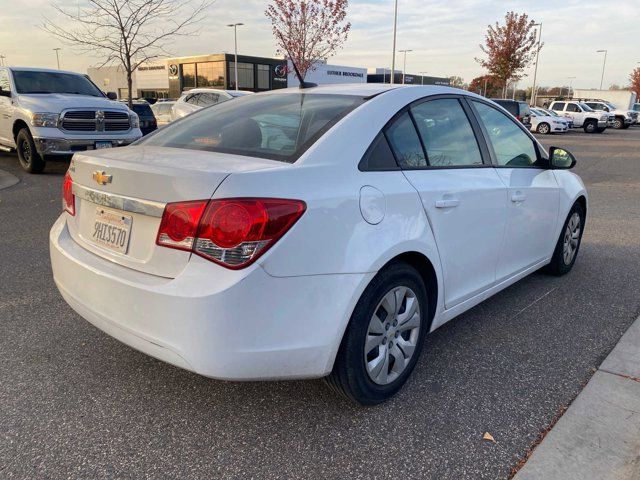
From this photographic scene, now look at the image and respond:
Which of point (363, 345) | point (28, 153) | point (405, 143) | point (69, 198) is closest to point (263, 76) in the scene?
point (28, 153)

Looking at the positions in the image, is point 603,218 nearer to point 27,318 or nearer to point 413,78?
point 27,318

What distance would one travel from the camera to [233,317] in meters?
2.06

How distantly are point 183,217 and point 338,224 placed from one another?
0.64 meters

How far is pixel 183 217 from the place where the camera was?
213cm

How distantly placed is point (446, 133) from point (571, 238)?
2267mm

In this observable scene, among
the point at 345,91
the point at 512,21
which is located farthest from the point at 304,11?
the point at 345,91

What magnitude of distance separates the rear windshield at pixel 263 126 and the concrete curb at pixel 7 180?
6.82 metres

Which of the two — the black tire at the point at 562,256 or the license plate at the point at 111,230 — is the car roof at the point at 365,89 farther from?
the black tire at the point at 562,256

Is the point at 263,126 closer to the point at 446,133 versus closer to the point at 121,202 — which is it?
the point at 121,202

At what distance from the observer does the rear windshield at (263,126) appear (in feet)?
8.39

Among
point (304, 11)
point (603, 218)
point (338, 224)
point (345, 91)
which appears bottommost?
point (603, 218)

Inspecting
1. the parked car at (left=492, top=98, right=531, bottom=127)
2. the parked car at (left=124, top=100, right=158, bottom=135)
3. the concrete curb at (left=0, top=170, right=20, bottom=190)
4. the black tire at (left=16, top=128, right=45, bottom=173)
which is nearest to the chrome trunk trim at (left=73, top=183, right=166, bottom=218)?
the concrete curb at (left=0, top=170, right=20, bottom=190)

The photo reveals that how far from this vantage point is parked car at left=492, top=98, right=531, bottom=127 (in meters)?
24.2

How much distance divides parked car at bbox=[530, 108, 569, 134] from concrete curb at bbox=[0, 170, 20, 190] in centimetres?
2823
